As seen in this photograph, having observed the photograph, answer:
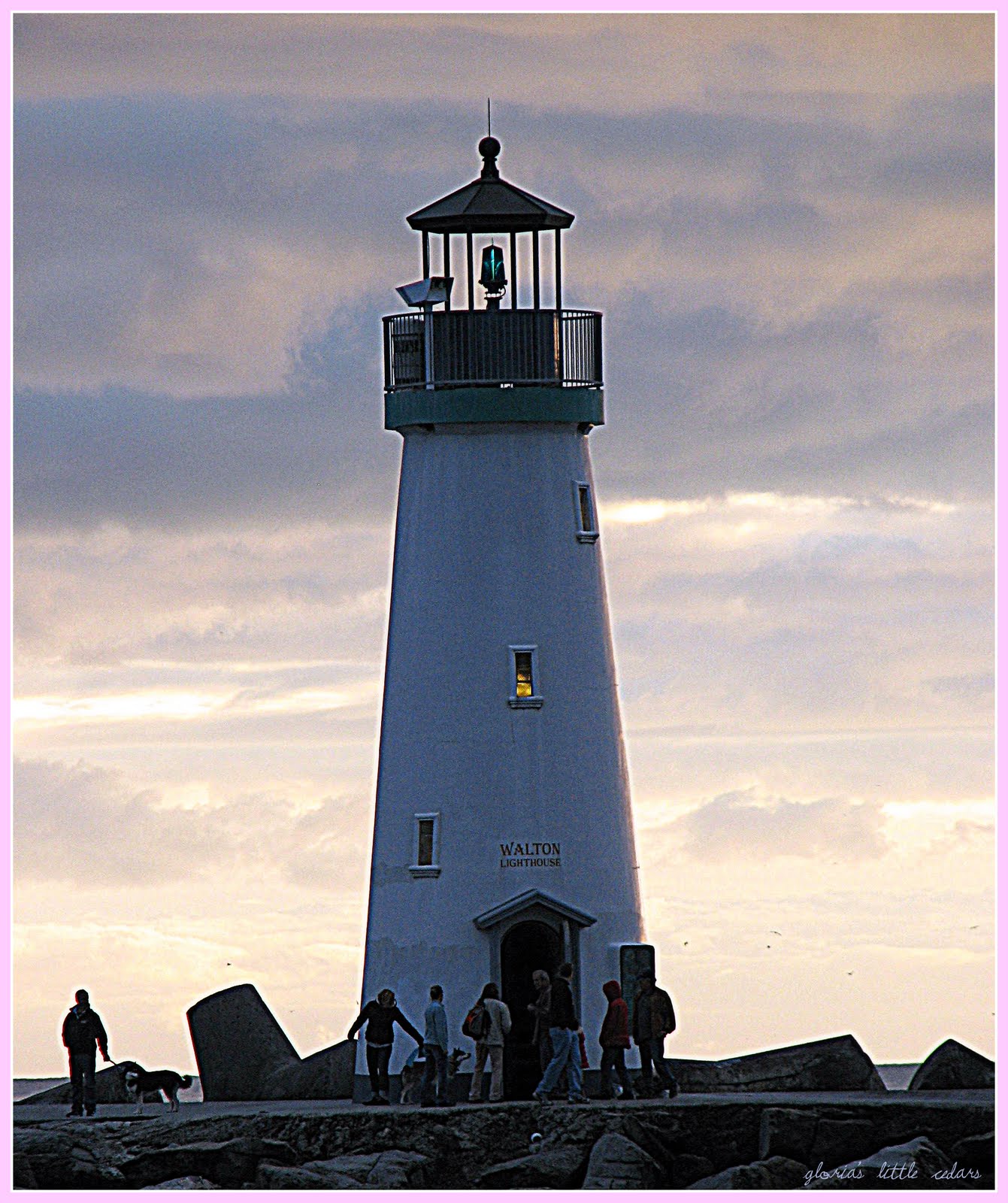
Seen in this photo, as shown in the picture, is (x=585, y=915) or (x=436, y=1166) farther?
(x=585, y=915)

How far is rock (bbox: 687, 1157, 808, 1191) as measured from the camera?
45656mm

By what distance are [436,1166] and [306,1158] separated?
1.79 m

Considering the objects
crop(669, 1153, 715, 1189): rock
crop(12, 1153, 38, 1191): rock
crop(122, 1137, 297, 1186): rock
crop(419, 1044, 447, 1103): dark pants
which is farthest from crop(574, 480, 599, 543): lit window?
crop(12, 1153, 38, 1191): rock

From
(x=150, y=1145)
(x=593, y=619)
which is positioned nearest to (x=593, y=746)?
(x=593, y=619)

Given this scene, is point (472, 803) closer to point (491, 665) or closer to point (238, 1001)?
point (491, 665)

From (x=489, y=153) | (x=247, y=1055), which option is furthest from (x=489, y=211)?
(x=247, y=1055)

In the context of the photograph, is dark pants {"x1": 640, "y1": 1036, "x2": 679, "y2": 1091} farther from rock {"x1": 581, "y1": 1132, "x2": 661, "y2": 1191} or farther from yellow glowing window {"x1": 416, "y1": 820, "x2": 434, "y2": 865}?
yellow glowing window {"x1": 416, "y1": 820, "x2": 434, "y2": 865}

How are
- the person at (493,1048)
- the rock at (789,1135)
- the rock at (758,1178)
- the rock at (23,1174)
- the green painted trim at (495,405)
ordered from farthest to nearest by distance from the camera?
the green painted trim at (495,405) → the person at (493,1048) → the rock at (789,1135) → the rock at (23,1174) → the rock at (758,1178)

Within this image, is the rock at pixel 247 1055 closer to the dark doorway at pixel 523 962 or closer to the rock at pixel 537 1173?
the dark doorway at pixel 523 962

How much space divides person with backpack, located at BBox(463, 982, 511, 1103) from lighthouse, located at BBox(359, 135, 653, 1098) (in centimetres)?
75

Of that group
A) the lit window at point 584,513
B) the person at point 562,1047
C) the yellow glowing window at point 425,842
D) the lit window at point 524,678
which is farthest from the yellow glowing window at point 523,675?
the person at point 562,1047

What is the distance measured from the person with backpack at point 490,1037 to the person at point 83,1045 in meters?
4.62

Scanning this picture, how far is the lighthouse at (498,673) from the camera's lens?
49938 millimetres

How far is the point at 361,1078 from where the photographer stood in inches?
1965
